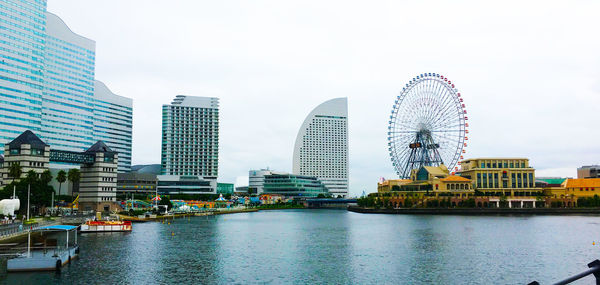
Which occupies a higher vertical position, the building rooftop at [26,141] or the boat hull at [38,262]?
the building rooftop at [26,141]

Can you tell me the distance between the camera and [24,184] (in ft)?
410

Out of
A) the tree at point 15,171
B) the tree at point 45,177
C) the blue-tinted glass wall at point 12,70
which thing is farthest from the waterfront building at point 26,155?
the blue-tinted glass wall at point 12,70

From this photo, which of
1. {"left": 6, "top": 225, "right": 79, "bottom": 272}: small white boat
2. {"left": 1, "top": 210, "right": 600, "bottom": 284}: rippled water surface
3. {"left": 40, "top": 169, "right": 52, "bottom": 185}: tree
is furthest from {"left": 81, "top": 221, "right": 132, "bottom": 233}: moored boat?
{"left": 6, "top": 225, "right": 79, "bottom": 272}: small white boat

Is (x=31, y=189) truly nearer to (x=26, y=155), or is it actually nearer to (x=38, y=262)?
(x=26, y=155)

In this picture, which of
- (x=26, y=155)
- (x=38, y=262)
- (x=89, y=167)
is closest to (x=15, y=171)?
(x=26, y=155)

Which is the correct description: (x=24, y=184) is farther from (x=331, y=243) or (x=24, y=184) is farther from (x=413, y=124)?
(x=413, y=124)

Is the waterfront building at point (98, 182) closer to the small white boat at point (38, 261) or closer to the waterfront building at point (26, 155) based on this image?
the waterfront building at point (26, 155)

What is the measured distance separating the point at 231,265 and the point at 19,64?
17793 centimetres

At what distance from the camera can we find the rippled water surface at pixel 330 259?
54.8 metres

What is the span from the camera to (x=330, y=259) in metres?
69.9

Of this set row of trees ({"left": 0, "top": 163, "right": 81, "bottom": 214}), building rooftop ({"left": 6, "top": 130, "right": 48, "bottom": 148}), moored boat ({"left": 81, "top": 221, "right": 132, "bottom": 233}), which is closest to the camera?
moored boat ({"left": 81, "top": 221, "right": 132, "bottom": 233})

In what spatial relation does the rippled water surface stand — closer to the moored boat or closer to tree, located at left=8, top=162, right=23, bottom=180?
the moored boat

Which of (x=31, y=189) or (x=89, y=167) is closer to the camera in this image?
(x=31, y=189)

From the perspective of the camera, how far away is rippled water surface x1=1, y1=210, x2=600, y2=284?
54.8m
